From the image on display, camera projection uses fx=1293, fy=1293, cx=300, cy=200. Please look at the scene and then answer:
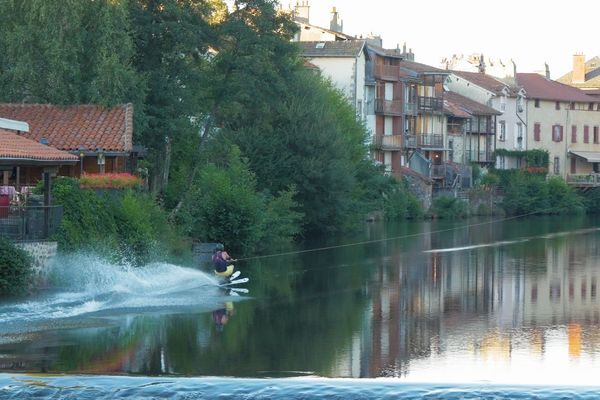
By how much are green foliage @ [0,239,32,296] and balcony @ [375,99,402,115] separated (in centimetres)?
6586

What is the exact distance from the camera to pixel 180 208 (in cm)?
5334

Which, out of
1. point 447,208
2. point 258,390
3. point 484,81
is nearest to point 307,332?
point 258,390

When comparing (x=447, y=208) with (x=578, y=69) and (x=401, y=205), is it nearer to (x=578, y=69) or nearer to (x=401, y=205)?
(x=401, y=205)

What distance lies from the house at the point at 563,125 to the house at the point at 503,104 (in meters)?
1.65

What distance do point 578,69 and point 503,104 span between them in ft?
84.0

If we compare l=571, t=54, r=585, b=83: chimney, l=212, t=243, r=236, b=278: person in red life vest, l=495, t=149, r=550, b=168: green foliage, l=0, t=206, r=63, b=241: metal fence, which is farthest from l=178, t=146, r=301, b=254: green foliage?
l=571, t=54, r=585, b=83: chimney

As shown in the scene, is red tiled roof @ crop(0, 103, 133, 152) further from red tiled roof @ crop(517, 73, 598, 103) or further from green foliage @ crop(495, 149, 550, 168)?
red tiled roof @ crop(517, 73, 598, 103)

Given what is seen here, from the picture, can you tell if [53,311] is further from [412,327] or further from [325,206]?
[325,206]

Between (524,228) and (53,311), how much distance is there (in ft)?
178

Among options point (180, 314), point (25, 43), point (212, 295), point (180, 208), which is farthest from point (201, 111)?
point (180, 314)

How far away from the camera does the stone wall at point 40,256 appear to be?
36.4 m

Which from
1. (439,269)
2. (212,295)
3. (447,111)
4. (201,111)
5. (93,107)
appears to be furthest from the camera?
(447,111)

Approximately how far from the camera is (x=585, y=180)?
118438 mm

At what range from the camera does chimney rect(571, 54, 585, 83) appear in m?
142
